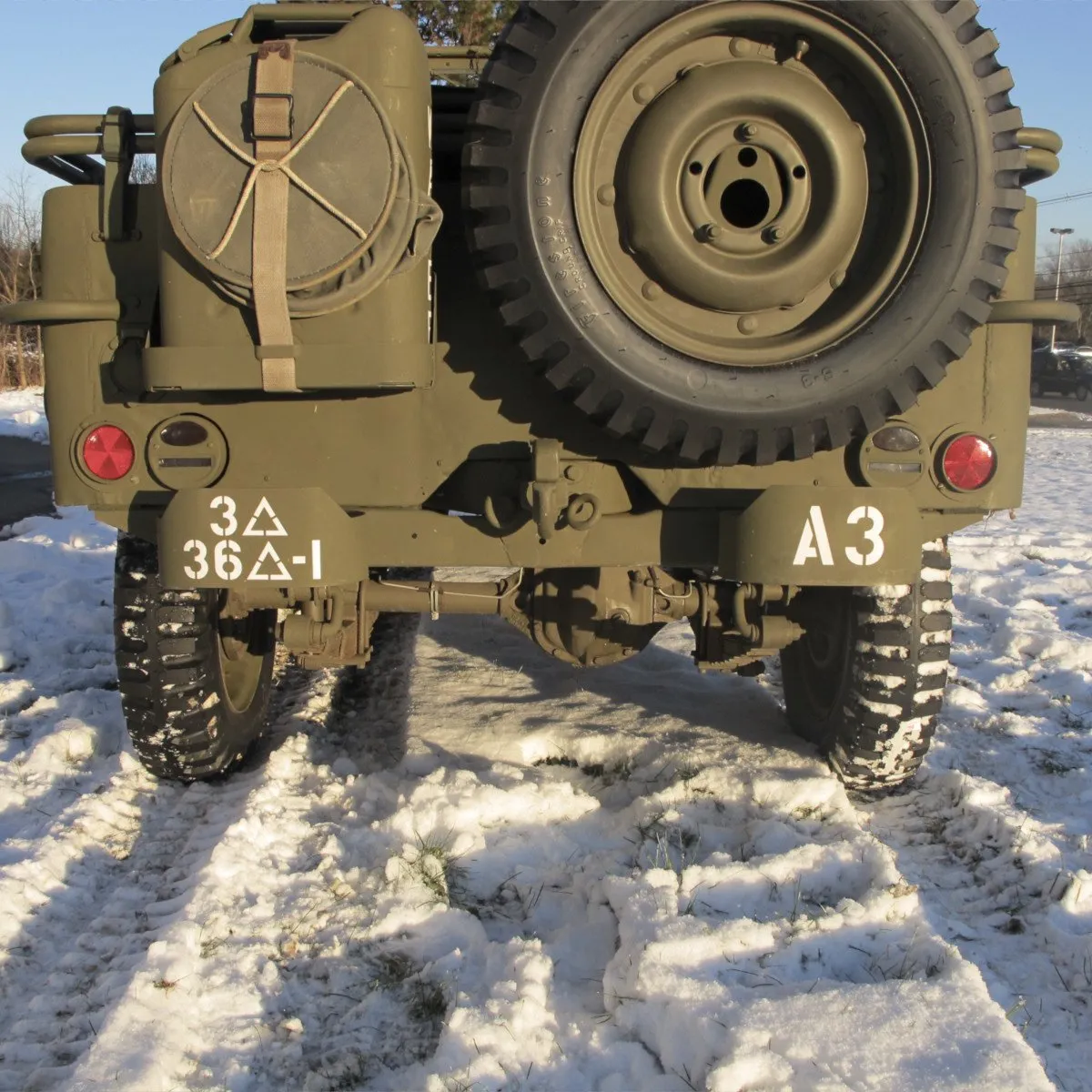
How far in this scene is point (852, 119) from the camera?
2.66 m

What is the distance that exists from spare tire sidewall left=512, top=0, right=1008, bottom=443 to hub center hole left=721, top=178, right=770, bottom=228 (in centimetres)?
40

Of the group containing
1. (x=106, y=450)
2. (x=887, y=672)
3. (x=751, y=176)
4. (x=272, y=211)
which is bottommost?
(x=887, y=672)

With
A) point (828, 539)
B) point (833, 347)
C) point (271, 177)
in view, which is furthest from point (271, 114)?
point (828, 539)

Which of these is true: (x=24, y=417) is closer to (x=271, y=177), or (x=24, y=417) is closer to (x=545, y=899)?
(x=271, y=177)

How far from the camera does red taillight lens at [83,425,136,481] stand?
2918mm

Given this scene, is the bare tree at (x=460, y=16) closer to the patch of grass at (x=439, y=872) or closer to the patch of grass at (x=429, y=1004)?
the patch of grass at (x=439, y=872)

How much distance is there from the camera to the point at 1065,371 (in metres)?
29.8

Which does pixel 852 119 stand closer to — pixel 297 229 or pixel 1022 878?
pixel 297 229

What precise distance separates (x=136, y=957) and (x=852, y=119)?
8.63ft

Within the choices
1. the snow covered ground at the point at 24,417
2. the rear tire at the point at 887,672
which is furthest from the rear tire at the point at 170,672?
the snow covered ground at the point at 24,417

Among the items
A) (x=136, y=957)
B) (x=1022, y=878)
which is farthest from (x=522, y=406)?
(x=1022, y=878)

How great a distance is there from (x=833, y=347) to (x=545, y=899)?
5.15 feet

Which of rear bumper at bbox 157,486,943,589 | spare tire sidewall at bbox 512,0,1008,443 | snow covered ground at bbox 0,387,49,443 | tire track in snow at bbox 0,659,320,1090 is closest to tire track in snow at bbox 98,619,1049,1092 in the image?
tire track in snow at bbox 0,659,320,1090

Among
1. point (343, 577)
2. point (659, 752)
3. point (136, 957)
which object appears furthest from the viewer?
point (659, 752)
